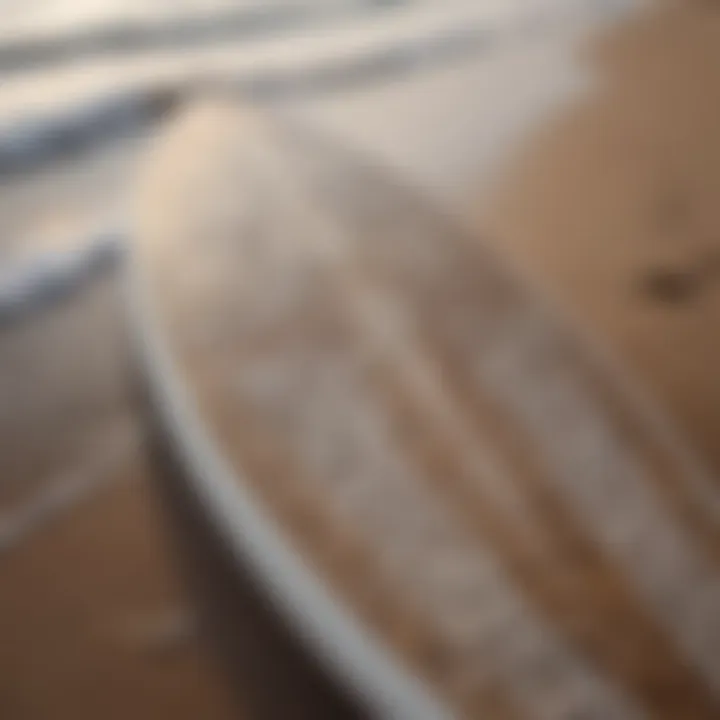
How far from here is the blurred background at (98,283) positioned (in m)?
0.61

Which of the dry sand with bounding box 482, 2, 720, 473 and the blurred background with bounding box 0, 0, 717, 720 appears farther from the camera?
the dry sand with bounding box 482, 2, 720, 473

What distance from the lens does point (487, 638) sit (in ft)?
1.98

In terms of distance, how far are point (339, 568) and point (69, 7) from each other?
2.70 feet

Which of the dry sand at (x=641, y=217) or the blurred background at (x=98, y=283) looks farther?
the dry sand at (x=641, y=217)

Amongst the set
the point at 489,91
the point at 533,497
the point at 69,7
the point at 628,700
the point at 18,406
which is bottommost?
the point at 628,700

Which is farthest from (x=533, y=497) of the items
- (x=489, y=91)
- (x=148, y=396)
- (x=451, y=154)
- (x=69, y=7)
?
(x=69, y=7)

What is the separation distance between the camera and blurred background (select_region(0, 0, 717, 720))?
1.99 ft

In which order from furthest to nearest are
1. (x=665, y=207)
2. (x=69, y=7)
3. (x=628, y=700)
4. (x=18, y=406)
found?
(x=69, y=7), (x=665, y=207), (x=18, y=406), (x=628, y=700)

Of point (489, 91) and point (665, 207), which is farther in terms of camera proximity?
point (489, 91)

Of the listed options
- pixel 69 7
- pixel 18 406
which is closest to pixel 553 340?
pixel 18 406

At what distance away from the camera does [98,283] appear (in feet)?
2.73

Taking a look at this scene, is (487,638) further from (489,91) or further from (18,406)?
(489,91)

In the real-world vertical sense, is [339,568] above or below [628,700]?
above

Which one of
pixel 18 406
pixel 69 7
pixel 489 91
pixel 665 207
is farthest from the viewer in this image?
pixel 69 7
